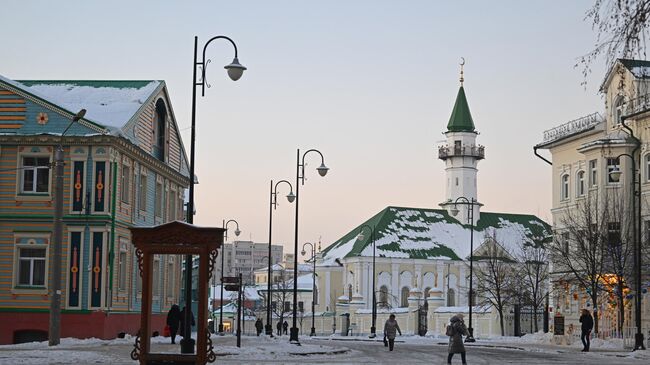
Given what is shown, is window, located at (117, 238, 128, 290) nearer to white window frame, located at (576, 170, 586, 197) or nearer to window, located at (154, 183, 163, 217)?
window, located at (154, 183, 163, 217)

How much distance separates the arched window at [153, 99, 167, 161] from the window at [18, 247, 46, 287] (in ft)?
30.7

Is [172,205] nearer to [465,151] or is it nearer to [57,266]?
[57,266]

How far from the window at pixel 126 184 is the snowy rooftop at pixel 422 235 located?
64.7m

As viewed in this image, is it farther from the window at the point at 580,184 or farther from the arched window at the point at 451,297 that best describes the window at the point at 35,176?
the arched window at the point at 451,297

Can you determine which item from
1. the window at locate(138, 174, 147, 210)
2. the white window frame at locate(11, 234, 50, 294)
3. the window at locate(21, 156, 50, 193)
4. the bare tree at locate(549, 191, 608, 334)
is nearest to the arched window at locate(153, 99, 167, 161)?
the window at locate(138, 174, 147, 210)

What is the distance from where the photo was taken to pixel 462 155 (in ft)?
406

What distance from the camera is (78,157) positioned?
40.8 meters

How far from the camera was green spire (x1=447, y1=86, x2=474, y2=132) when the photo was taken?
4882 inches

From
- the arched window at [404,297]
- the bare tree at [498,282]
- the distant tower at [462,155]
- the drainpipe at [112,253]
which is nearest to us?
the drainpipe at [112,253]

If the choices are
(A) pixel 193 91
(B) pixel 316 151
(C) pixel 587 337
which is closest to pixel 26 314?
(B) pixel 316 151

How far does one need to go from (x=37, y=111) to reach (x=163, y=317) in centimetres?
1285

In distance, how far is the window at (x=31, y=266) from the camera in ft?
134

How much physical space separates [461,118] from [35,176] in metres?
87.5

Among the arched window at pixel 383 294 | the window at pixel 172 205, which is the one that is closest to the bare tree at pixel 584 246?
the window at pixel 172 205
